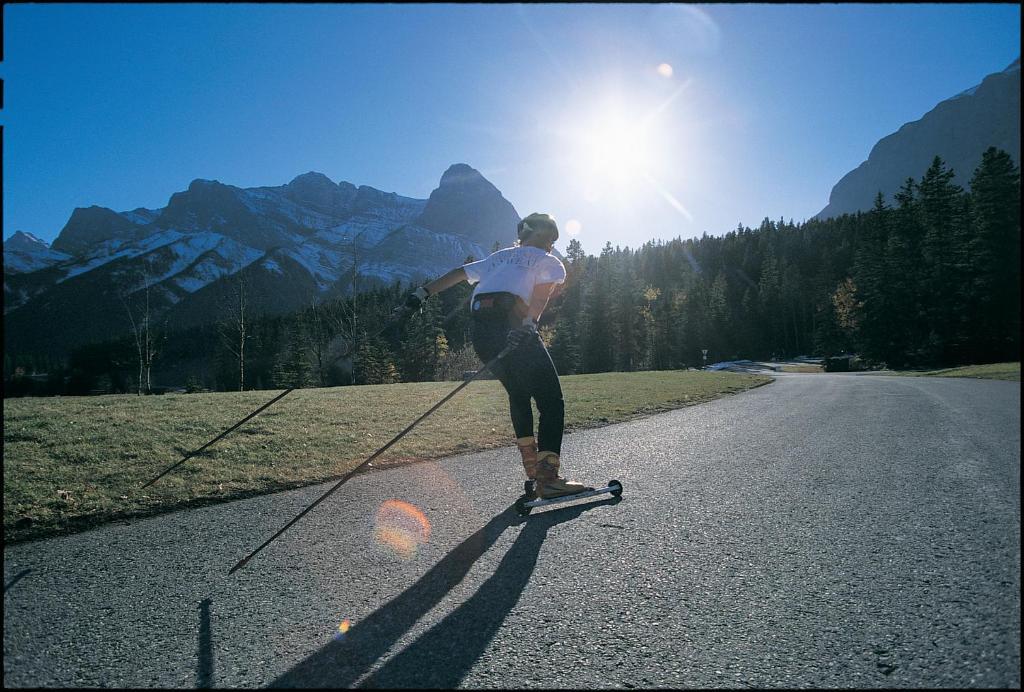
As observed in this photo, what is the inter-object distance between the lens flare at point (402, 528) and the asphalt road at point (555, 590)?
0.02 m

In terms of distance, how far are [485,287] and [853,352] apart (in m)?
75.4

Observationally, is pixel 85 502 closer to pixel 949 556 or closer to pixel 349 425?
pixel 349 425

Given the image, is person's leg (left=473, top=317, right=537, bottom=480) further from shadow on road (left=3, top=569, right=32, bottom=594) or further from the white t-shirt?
shadow on road (left=3, top=569, right=32, bottom=594)

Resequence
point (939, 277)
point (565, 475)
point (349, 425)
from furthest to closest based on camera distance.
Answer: point (349, 425) → point (565, 475) → point (939, 277)

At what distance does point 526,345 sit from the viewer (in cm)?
433

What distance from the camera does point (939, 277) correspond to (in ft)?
13.4

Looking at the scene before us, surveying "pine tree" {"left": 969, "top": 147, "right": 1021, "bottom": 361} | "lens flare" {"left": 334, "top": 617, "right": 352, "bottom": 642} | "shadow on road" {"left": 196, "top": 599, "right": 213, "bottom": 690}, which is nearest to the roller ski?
"lens flare" {"left": 334, "top": 617, "right": 352, "bottom": 642}

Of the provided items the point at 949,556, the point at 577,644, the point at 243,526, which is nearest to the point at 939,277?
the point at 949,556

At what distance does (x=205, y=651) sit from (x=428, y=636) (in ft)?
3.37

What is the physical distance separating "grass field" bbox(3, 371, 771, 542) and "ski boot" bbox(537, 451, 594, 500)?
2.22m

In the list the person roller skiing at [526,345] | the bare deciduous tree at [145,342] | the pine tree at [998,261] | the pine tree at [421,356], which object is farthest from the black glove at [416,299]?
the pine tree at [421,356]

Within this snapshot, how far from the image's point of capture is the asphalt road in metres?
2.09

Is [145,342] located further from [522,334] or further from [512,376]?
[522,334]

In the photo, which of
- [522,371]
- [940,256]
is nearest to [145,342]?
[522,371]
